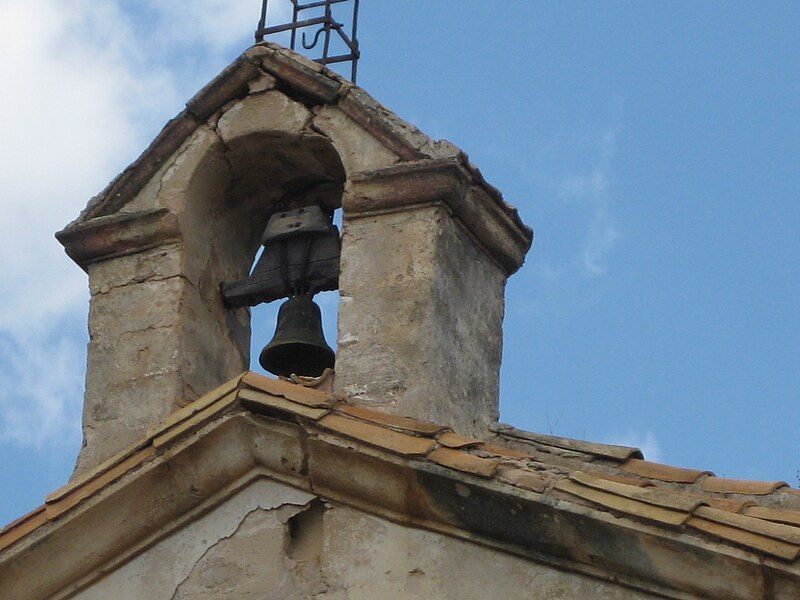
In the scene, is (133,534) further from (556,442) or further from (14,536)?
(556,442)

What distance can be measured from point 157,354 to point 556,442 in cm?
160

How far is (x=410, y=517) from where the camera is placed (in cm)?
718

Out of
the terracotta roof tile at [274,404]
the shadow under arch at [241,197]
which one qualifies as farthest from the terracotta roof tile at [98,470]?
the shadow under arch at [241,197]

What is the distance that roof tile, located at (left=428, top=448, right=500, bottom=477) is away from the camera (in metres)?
6.96

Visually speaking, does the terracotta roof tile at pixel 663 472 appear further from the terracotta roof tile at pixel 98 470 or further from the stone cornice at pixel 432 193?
the terracotta roof tile at pixel 98 470

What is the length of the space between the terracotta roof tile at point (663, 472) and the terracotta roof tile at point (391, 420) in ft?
2.28

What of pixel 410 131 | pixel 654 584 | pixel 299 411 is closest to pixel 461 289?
pixel 410 131

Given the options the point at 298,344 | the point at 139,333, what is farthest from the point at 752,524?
the point at 139,333

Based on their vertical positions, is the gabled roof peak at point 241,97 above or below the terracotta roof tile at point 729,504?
above

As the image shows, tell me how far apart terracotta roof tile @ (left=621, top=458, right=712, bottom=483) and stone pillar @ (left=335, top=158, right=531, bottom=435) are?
73cm

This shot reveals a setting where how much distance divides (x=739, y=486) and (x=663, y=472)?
277 millimetres

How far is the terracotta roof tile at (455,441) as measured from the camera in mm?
7152

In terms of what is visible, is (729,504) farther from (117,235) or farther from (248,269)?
(117,235)

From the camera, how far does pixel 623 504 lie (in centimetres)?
670
